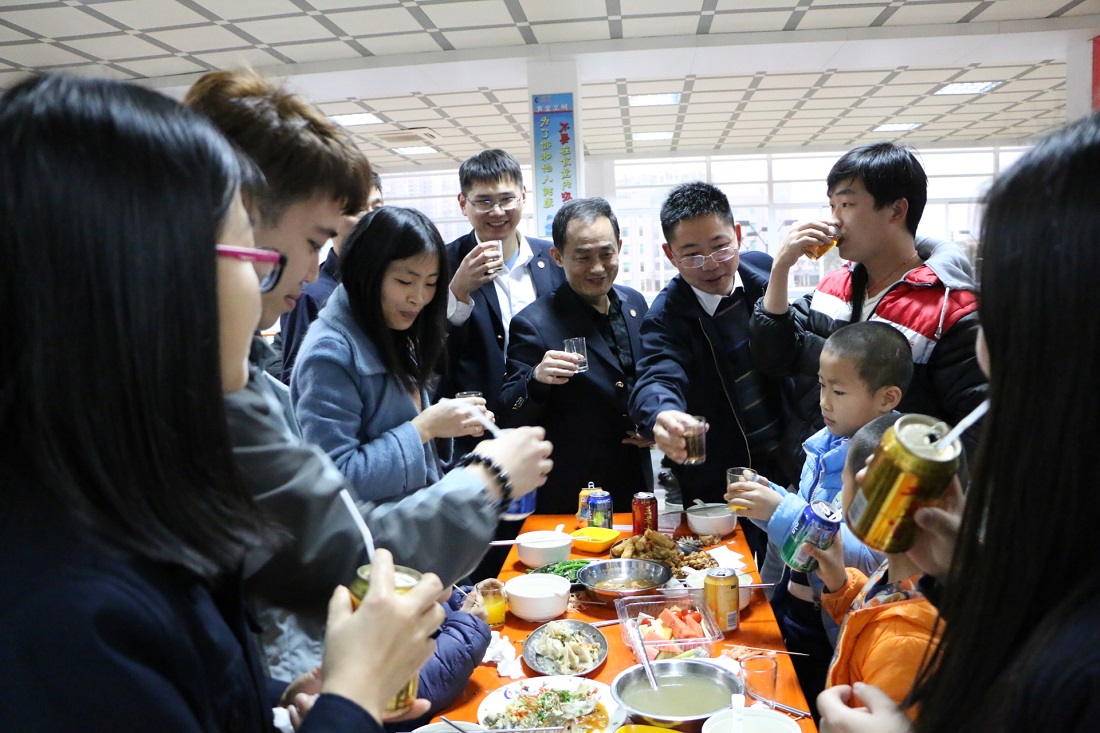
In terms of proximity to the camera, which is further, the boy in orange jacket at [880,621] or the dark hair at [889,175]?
the dark hair at [889,175]

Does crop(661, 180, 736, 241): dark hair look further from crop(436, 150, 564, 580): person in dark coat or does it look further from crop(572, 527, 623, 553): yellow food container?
crop(572, 527, 623, 553): yellow food container

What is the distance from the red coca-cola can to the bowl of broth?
0.78 meters

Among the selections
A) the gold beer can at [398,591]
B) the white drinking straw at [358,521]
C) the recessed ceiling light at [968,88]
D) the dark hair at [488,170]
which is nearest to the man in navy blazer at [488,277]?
the dark hair at [488,170]

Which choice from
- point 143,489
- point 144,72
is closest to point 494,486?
point 143,489

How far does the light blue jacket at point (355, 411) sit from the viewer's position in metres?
1.76

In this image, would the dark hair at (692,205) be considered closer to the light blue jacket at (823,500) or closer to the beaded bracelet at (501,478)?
the light blue jacket at (823,500)

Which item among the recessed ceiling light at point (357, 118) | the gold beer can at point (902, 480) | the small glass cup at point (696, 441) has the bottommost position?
the small glass cup at point (696, 441)

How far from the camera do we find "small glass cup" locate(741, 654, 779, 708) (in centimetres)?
141

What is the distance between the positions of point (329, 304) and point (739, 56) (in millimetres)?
5238

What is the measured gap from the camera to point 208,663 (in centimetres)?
68

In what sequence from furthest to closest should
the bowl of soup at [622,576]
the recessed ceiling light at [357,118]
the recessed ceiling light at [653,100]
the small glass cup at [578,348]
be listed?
the recessed ceiling light at [357,118], the recessed ceiling light at [653,100], the small glass cup at [578,348], the bowl of soup at [622,576]

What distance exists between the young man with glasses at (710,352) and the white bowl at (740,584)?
62 centimetres

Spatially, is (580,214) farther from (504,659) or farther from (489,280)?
(504,659)

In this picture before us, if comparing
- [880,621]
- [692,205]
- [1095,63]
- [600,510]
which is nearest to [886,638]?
[880,621]
